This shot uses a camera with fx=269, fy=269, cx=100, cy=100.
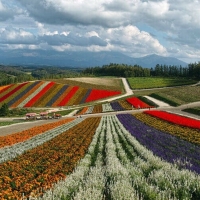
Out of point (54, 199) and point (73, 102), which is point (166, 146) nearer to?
point (54, 199)

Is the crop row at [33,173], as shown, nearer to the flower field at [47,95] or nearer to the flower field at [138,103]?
the flower field at [138,103]

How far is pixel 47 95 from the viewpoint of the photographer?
290ft

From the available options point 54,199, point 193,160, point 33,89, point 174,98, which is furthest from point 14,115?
point 54,199

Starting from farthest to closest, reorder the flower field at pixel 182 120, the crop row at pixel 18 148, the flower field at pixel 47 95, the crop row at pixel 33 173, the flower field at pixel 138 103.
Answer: the flower field at pixel 47 95
the flower field at pixel 138 103
the flower field at pixel 182 120
the crop row at pixel 18 148
the crop row at pixel 33 173

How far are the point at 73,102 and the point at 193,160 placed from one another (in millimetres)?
68549

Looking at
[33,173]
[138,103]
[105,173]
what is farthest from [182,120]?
[138,103]

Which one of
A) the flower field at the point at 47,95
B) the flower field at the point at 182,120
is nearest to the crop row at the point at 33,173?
the flower field at the point at 182,120

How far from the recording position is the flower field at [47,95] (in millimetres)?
81312

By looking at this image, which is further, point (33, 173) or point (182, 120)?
point (182, 120)

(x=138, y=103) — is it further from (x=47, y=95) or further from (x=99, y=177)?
(x=99, y=177)

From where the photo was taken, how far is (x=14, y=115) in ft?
217

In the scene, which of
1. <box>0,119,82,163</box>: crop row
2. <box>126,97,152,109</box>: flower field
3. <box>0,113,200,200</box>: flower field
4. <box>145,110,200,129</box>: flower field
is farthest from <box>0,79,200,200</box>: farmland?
<box>126,97,152,109</box>: flower field

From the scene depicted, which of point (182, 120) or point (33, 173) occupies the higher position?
point (33, 173)

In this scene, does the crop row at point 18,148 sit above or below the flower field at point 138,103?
below
